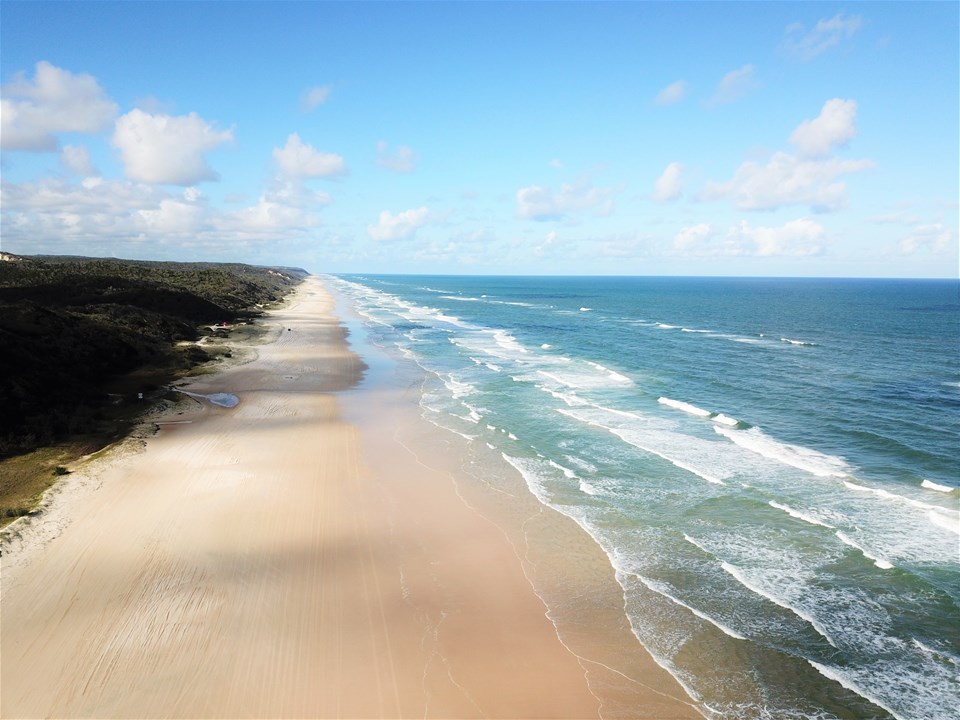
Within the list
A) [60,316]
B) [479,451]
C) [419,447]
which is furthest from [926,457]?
[60,316]

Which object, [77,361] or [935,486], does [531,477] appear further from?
[77,361]

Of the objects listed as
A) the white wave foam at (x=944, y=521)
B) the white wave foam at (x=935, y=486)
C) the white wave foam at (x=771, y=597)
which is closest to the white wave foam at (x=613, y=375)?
the white wave foam at (x=935, y=486)

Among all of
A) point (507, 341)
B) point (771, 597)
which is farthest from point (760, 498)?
point (507, 341)

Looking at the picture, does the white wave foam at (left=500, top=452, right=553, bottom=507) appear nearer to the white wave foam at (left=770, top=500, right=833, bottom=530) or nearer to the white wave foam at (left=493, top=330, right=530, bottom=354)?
the white wave foam at (left=770, top=500, right=833, bottom=530)

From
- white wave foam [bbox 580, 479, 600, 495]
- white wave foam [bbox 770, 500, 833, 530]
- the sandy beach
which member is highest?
white wave foam [bbox 770, 500, 833, 530]

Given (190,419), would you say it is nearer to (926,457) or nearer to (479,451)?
(479,451)

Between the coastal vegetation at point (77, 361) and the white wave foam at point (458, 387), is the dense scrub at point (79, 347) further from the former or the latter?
the white wave foam at point (458, 387)

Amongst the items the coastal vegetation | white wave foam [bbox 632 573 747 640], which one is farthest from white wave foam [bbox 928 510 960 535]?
the coastal vegetation
